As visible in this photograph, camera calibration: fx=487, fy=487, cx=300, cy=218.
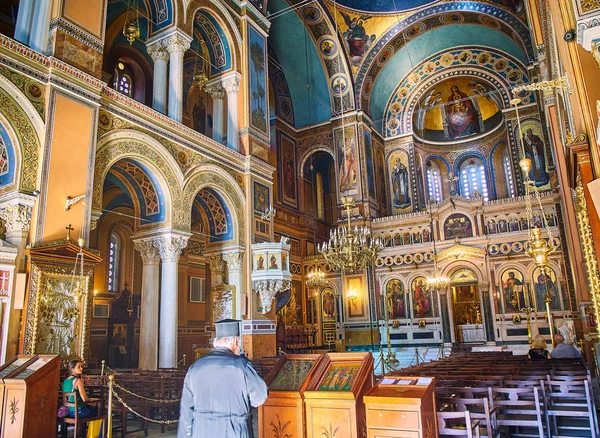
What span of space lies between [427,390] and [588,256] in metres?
4.36

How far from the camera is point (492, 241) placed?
18297 mm

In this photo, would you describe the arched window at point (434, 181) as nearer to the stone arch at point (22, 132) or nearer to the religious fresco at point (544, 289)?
the religious fresco at point (544, 289)

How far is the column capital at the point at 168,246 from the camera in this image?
11469 mm

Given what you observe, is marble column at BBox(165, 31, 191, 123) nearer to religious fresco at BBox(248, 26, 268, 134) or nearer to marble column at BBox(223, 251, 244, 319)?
religious fresco at BBox(248, 26, 268, 134)

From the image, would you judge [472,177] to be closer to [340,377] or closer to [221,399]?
[340,377]

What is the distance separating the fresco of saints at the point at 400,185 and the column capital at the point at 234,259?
1133cm

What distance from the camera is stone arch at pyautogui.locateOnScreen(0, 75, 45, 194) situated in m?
8.20

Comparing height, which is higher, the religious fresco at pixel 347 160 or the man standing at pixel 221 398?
the religious fresco at pixel 347 160

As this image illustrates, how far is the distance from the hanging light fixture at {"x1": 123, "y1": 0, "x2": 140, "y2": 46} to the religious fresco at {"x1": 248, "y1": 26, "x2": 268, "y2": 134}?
3.39 m

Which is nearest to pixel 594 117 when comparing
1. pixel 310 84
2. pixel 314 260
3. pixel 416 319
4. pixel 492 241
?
pixel 492 241

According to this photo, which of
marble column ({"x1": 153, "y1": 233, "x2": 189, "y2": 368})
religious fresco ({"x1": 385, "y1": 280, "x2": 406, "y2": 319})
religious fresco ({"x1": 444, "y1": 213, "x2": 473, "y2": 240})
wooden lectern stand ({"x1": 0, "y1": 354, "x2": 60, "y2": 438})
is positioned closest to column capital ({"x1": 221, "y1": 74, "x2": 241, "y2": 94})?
marble column ({"x1": 153, "y1": 233, "x2": 189, "y2": 368})

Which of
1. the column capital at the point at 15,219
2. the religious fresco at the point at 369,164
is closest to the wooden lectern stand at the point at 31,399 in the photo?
the column capital at the point at 15,219

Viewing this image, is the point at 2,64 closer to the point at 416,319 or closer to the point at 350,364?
the point at 350,364

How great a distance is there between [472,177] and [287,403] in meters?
21.7
